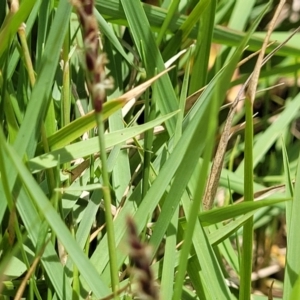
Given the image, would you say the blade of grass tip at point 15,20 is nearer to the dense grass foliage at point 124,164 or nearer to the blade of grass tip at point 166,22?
the dense grass foliage at point 124,164

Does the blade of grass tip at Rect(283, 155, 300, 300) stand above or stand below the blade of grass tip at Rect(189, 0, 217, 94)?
below

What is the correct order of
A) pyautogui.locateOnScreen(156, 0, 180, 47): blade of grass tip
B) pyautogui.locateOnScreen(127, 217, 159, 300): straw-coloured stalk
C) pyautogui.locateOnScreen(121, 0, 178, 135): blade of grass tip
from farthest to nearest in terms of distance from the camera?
1. pyautogui.locateOnScreen(156, 0, 180, 47): blade of grass tip
2. pyautogui.locateOnScreen(121, 0, 178, 135): blade of grass tip
3. pyautogui.locateOnScreen(127, 217, 159, 300): straw-coloured stalk

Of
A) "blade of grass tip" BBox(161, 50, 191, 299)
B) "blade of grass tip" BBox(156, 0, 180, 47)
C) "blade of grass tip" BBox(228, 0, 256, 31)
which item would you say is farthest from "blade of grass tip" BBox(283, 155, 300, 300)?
"blade of grass tip" BBox(228, 0, 256, 31)

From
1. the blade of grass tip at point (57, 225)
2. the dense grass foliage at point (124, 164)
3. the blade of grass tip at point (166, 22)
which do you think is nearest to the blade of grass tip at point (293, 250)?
the dense grass foliage at point (124, 164)

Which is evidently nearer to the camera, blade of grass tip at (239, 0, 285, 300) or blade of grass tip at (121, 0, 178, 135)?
blade of grass tip at (239, 0, 285, 300)

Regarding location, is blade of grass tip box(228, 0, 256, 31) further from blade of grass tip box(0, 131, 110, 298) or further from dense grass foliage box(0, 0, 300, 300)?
blade of grass tip box(0, 131, 110, 298)

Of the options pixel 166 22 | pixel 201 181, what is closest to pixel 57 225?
pixel 201 181

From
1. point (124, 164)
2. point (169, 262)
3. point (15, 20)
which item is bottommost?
point (169, 262)

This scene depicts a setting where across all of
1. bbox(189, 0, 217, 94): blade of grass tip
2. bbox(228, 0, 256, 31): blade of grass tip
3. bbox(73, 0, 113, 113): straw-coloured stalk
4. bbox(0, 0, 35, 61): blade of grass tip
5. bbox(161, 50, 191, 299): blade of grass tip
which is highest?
bbox(228, 0, 256, 31): blade of grass tip

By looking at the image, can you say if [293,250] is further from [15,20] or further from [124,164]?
[15,20]
